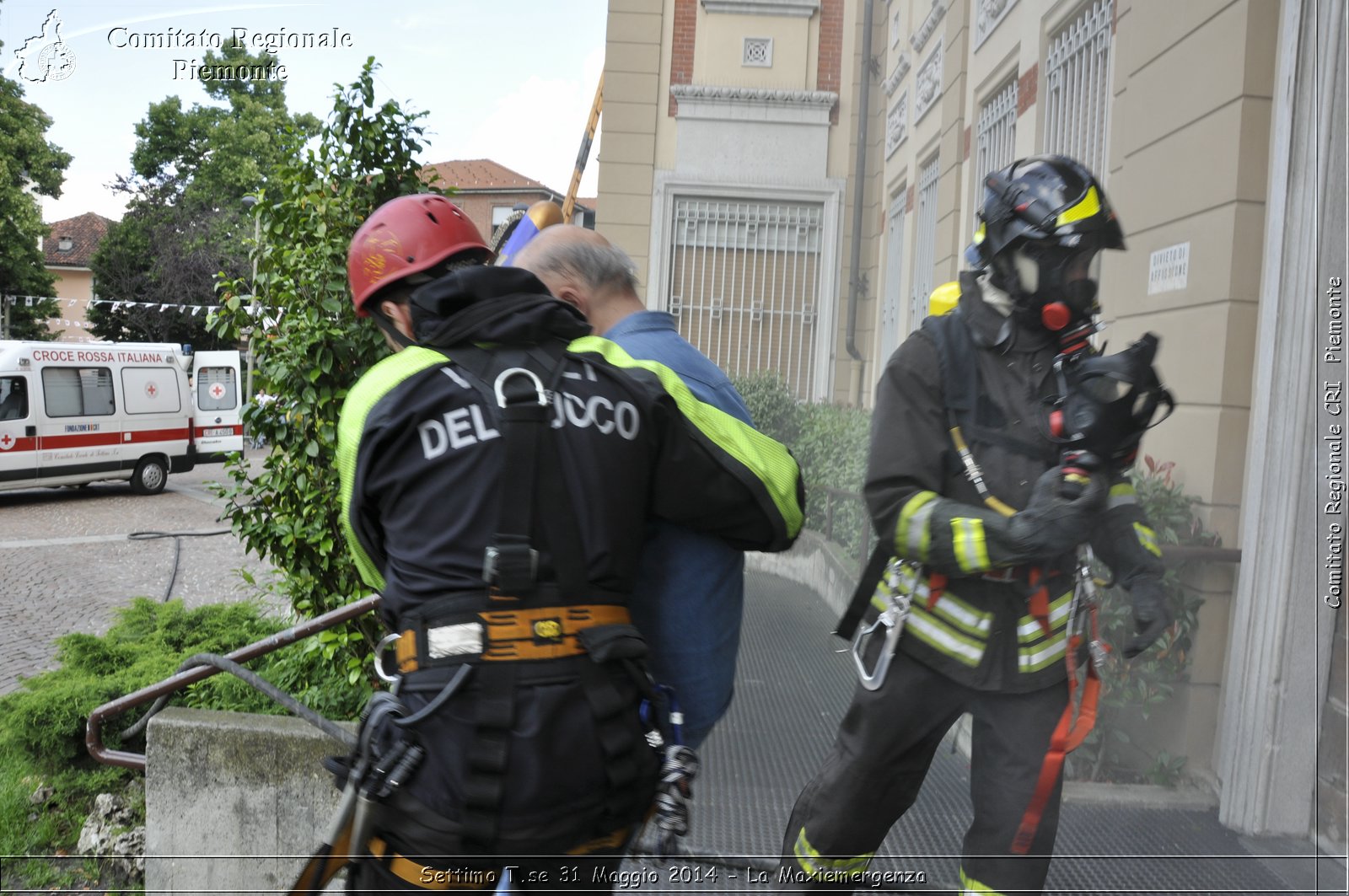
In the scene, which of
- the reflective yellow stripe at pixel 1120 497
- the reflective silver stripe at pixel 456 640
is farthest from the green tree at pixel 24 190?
the reflective yellow stripe at pixel 1120 497

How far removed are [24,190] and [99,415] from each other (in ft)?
36.6

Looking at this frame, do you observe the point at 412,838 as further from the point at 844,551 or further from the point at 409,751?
the point at 844,551

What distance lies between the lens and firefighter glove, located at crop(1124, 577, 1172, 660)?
1918mm

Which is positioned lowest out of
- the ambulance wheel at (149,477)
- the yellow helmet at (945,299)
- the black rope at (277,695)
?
the ambulance wheel at (149,477)

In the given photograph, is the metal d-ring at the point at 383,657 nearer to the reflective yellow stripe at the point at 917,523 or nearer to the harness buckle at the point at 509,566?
the harness buckle at the point at 509,566

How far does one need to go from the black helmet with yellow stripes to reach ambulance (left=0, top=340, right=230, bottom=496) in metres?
8.69

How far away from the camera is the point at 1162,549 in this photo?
269 cm

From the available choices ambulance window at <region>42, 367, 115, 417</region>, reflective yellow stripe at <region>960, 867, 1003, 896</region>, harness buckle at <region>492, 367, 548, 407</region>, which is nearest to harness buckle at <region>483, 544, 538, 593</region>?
harness buckle at <region>492, 367, 548, 407</region>

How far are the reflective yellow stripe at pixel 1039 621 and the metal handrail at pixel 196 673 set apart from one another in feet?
5.08

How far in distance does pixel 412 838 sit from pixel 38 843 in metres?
2.93

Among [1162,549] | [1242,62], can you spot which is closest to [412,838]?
[1162,549]

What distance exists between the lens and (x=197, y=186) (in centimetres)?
335

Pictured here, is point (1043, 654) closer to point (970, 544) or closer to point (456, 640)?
point (970, 544)

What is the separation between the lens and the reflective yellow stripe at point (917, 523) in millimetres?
2004
